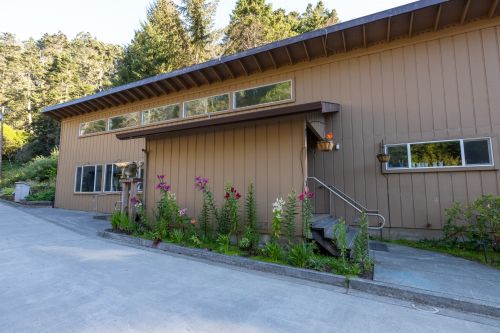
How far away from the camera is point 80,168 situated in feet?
39.6

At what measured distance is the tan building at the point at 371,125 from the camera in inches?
213

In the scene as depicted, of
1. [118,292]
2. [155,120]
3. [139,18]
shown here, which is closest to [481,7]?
[118,292]

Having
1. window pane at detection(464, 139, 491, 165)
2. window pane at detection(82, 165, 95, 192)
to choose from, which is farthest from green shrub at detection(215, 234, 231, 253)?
window pane at detection(82, 165, 95, 192)

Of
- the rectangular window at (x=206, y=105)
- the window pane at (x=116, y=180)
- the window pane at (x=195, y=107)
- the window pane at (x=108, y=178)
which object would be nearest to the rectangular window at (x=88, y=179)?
the window pane at (x=108, y=178)

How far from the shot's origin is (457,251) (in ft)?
16.8

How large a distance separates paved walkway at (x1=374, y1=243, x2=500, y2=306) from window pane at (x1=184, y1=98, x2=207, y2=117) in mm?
6854

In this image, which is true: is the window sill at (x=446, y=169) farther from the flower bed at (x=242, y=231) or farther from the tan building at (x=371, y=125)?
the flower bed at (x=242, y=231)

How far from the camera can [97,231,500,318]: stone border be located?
9.53 ft

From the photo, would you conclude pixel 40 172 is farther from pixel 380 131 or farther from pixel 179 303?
pixel 380 131

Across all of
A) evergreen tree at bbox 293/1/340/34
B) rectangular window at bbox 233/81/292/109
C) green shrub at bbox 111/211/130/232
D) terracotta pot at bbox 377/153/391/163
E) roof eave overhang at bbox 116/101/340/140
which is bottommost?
green shrub at bbox 111/211/130/232

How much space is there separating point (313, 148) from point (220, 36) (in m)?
15.7

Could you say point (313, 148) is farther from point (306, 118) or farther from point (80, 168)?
point (80, 168)

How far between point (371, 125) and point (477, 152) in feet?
6.91

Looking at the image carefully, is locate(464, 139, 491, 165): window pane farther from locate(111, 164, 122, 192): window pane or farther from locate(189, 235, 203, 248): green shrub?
locate(111, 164, 122, 192): window pane
